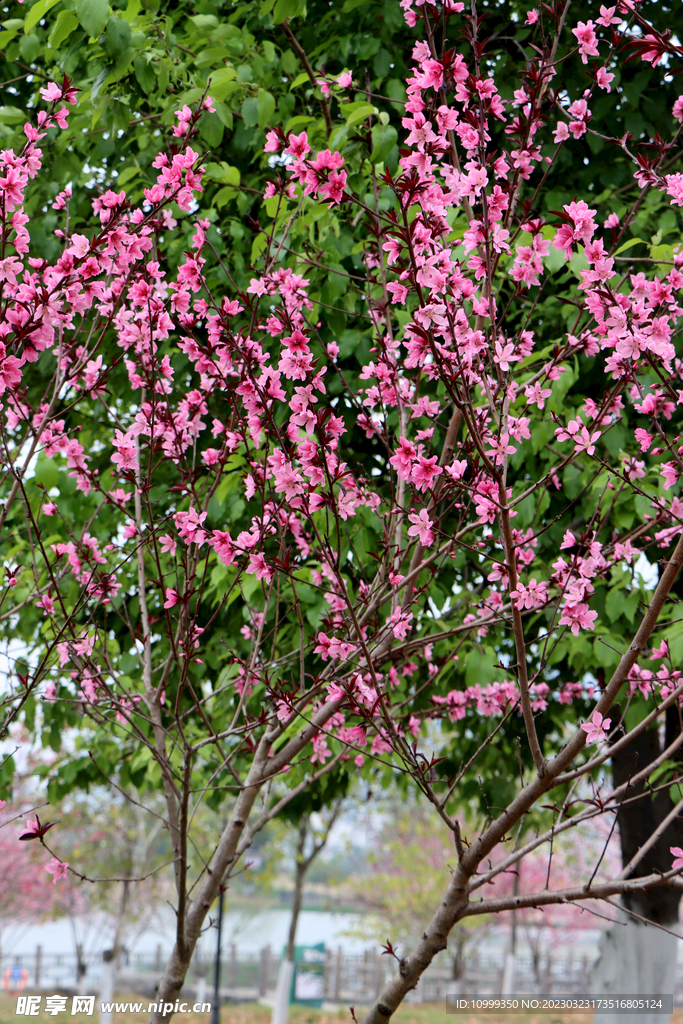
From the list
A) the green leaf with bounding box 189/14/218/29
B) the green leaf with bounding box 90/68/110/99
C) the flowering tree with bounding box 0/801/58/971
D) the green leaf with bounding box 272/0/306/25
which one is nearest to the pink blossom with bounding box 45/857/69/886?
the green leaf with bounding box 90/68/110/99

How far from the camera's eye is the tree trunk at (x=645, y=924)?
4160 mm

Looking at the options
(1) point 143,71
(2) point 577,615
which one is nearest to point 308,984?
(2) point 577,615

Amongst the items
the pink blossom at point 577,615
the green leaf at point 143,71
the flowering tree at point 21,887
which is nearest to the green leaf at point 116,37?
the green leaf at point 143,71

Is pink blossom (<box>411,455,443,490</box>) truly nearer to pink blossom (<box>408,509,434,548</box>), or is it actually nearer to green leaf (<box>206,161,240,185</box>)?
pink blossom (<box>408,509,434,548</box>)

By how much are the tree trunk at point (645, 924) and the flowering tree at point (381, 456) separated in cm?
3

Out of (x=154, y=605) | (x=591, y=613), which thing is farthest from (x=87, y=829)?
(x=591, y=613)

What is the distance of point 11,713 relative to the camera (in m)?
2.21

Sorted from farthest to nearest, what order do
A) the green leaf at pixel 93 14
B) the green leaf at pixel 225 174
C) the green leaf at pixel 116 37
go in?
the green leaf at pixel 225 174 < the green leaf at pixel 116 37 < the green leaf at pixel 93 14

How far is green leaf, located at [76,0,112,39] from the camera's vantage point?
2445mm

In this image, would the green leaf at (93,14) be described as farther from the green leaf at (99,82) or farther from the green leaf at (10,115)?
the green leaf at (10,115)

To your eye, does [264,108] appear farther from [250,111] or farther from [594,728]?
[594,728]

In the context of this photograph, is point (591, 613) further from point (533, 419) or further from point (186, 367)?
point (186, 367)

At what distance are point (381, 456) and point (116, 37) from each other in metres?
1.99

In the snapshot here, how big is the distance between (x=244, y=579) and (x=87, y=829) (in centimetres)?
1611
